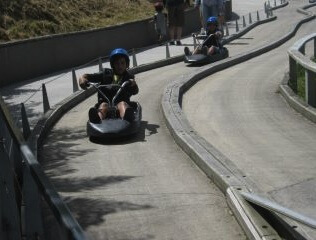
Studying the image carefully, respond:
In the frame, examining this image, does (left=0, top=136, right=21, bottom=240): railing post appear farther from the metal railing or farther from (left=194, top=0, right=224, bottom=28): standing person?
(left=194, top=0, right=224, bottom=28): standing person

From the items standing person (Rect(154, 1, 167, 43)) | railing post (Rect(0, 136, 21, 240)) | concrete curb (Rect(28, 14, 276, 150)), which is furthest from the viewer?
standing person (Rect(154, 1, 167, 43))

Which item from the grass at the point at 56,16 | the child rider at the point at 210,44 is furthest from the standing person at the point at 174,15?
the child rider at the point at 210,44

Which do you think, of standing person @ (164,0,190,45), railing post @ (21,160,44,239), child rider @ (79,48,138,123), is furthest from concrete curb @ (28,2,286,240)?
standing person @ (164,0,190,45)

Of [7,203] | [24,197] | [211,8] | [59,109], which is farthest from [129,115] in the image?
[211,8]

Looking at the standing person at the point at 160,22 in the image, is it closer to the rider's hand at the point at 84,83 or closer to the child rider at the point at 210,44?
the child rider at the point at 210,44

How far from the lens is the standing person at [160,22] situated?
82.3 ft

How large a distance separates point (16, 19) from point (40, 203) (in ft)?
62.7

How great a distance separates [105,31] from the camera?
2291 centimetres

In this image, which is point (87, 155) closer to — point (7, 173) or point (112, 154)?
point (112, 154)

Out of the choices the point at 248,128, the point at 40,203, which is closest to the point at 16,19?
the point at 248,128

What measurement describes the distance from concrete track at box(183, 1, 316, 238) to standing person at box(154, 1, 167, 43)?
23.9 ft

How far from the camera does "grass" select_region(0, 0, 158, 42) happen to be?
21.3 metres

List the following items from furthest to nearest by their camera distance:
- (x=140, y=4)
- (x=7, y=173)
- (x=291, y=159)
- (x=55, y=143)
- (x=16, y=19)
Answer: (x=140, y=4) < (x=16, y=19) < (x=55, y=143) < (x=291, y=159) < (x=7, y=173)

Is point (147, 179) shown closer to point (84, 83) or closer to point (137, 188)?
point (137, 188)
